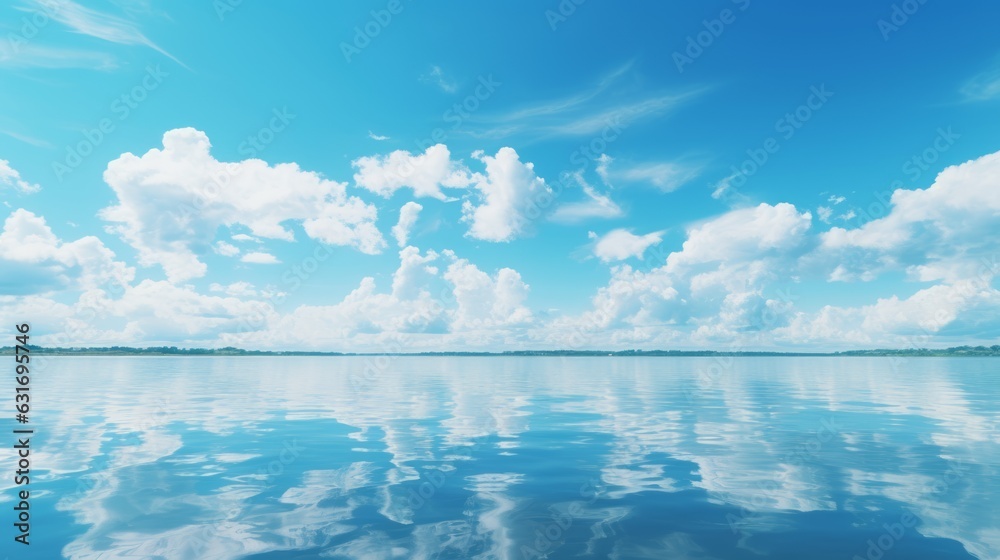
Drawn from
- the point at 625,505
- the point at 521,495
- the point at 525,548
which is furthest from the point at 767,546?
the point at 521,495

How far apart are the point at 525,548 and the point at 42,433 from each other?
3416cm

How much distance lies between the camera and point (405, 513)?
58.7 feet

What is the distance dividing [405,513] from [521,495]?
14.9ft

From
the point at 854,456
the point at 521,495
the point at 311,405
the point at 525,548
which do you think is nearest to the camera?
the point at 525,548

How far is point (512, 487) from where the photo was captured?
21.1 m

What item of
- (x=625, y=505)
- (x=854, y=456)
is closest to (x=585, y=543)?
(x=625, y=505)

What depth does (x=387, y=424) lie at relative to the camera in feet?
124

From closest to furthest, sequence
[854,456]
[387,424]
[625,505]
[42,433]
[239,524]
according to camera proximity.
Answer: [239,524] < [625,505] < [854,456] < [42,433] < [387,424]

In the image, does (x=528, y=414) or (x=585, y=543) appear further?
(x=528, y=414)

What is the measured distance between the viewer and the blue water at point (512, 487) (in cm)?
1538

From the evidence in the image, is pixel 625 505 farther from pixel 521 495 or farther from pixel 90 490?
pixel 90 490

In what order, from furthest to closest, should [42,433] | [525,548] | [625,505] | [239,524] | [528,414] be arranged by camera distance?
[528,414]
[42,433]
[625,505]
[239,524]
[525,548]

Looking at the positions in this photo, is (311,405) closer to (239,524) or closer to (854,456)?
(239,524)

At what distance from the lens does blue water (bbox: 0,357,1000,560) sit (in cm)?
1538
